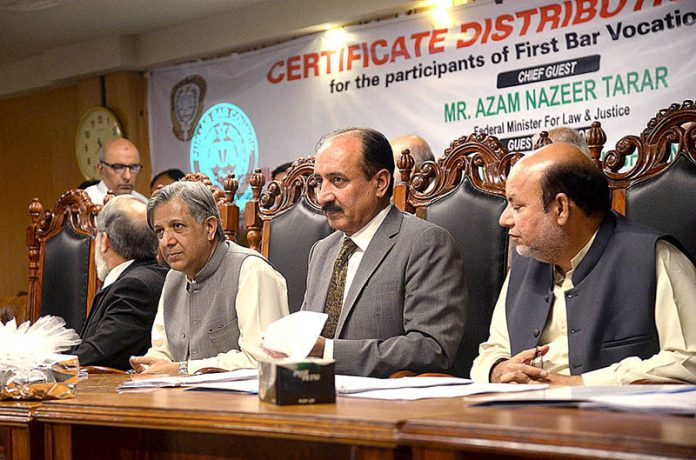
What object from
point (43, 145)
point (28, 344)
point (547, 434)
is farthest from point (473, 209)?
point (43, 145)

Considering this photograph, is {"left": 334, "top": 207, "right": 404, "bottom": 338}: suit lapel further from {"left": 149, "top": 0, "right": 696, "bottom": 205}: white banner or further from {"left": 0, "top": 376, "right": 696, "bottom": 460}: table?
{"left": 149, "top": 0, "right": 696, "bottom": 205}: white banner

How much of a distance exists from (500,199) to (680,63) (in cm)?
239

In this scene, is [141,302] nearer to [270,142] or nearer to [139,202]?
[139,202]

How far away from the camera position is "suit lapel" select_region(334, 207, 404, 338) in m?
2.75

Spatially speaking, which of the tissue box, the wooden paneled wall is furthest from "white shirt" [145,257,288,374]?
the wooden paneled wall

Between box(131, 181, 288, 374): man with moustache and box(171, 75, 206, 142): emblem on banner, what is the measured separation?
14.6 feet

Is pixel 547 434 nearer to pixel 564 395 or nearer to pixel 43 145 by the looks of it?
pixel 564 395

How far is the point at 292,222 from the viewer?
3.43m

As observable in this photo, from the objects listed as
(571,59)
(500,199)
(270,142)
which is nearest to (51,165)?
(270,142)

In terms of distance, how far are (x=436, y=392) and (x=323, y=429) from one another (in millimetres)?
407

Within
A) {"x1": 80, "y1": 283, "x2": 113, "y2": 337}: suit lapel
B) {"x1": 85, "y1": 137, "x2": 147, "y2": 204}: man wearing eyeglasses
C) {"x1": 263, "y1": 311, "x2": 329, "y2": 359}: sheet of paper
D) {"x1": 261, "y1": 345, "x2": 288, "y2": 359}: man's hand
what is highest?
{"x1": 85, "y1": 137, "x2": 147, "y2": 204}: man wearing eyeglasses

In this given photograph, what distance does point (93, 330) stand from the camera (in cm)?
359

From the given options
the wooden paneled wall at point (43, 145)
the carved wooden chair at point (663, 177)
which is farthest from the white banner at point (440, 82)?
the carved wooden chair at point (663, 177)

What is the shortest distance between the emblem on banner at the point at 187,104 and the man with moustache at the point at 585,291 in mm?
5286
